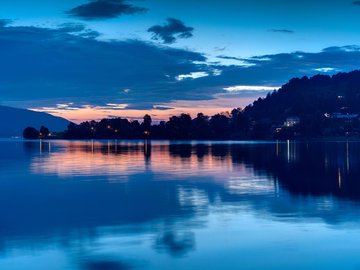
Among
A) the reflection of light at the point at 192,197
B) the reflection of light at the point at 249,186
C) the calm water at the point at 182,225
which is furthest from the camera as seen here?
the reflection of light at the point at 249,186

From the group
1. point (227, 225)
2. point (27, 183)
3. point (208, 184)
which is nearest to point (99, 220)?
point (227, 225)

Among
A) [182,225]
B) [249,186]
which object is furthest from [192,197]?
[182,225]

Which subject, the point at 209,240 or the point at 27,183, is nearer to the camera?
the point at 209,240

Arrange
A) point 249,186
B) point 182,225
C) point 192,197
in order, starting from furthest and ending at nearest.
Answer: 1. point 249,186
2. point 192,197
3. point 182,225

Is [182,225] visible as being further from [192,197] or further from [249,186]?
[249,186]

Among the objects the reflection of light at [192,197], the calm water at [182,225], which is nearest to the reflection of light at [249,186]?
the calm water at [182,225]

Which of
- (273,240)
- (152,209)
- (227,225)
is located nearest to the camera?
(273,240)

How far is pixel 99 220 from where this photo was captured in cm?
1678

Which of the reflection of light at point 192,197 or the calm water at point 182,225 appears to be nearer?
the calm water at point 182,225

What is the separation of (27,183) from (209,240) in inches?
704

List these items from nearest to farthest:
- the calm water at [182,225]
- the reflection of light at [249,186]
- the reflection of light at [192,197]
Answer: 1. the calm water at [182,225]
2. the reflection of light at [192,197]
3. the reflection of light at [249,186]

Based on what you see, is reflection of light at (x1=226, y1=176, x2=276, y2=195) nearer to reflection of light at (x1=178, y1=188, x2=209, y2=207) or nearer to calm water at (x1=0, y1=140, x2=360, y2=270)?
calm water at (x1=0, y1=140, x2=360, y2=270)

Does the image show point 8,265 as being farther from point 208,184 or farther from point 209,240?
point 208,184

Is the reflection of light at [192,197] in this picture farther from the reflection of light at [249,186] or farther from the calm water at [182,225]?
the reflection of light at [249,186]
